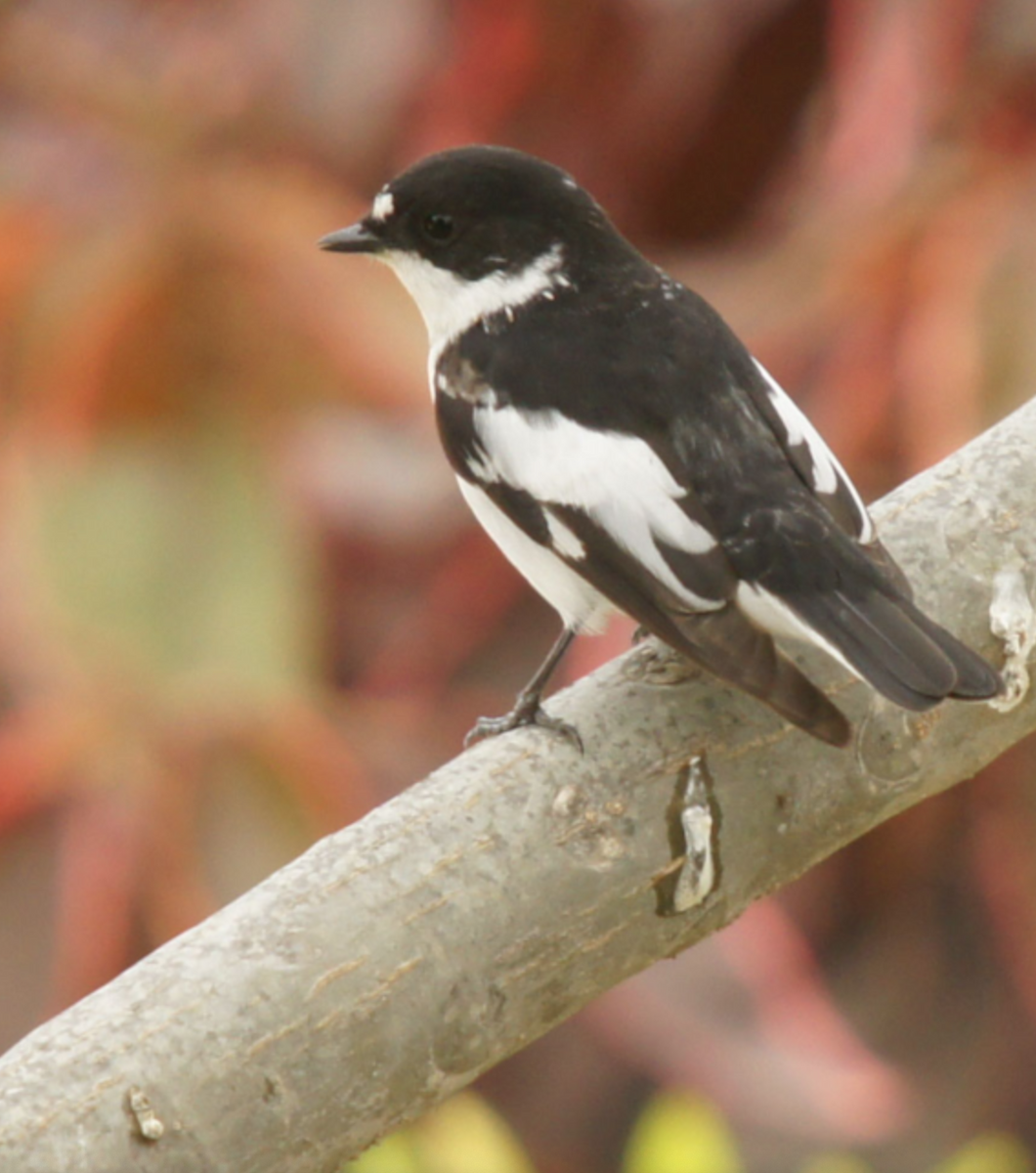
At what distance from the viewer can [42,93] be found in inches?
113

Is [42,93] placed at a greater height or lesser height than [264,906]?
greater

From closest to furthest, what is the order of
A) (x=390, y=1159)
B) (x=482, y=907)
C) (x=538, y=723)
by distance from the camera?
(x=482, y=907)
(x=538, y=723)
(x=390, y=1159)

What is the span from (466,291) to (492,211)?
0.08 meters

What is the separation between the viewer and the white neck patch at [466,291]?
6.08 feet

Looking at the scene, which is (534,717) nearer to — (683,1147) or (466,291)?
(683,1147)

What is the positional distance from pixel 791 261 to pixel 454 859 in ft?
5.13

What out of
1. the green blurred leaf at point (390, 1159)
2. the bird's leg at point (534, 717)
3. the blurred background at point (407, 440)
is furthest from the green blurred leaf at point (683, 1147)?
the blurred background at point (407, 440)

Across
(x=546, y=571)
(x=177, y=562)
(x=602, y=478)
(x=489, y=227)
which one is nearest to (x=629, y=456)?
(x=602, y=478)

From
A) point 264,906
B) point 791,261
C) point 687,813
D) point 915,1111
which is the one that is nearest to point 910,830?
point 915,1111

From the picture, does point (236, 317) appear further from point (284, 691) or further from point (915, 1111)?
point (915, 1111)

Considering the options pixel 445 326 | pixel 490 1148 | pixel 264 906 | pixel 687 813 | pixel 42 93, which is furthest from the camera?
pixel 42 93

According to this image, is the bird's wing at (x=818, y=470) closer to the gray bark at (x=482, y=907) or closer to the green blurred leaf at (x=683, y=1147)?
the gray bark at (x=482, y=907)

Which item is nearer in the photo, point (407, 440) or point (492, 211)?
point (492, 211)

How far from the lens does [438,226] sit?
1927mm
